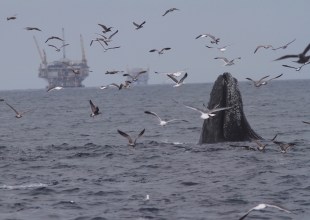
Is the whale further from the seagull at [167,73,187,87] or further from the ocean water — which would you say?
the seagull at [167,73,187,87]

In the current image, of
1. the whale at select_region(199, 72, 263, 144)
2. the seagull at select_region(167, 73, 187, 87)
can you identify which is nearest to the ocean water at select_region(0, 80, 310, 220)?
the whale at select_region(199, 72, 263, 144)

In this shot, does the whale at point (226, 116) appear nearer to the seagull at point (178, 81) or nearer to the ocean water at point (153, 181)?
the ocean water at point (153, 181)

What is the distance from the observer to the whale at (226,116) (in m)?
32.0

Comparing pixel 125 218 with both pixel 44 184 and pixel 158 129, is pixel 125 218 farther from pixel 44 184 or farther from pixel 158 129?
pixel 158 129

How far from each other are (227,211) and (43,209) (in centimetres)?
564

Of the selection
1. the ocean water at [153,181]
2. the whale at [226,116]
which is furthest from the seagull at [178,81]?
the whale at [226,116]

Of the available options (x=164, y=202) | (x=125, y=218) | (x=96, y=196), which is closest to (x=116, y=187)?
(x=96, y=196)

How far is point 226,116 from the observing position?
3203 cm

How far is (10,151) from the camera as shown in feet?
122

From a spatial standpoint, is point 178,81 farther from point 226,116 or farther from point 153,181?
point 226,116

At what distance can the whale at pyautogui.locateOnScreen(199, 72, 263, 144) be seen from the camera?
105 ft

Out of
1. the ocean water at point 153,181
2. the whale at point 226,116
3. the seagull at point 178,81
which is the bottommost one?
the ocean water at point 153,181

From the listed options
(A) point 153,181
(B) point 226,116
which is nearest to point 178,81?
(A) point 153,181

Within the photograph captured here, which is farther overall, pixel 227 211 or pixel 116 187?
pixel 116 187
